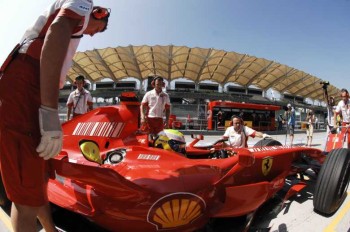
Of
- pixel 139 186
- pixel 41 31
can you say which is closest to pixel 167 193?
pixel 139 186

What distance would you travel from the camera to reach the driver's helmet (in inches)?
120

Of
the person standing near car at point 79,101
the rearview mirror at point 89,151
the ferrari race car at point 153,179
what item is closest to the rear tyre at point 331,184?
the ferrari race car at point 153,179

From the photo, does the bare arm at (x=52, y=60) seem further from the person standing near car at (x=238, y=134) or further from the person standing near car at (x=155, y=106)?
the person standing near car at (x=155, y=106)

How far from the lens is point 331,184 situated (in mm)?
2740

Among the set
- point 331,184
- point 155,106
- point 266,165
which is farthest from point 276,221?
point 155,106

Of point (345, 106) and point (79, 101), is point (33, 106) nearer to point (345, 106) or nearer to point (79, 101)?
point (79, 101)

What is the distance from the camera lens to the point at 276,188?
8.97ft

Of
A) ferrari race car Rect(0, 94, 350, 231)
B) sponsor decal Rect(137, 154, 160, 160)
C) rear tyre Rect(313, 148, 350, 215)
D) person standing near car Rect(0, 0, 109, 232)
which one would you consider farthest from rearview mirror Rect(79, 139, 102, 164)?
rear tyre Rect(313, 148, 350, 215)

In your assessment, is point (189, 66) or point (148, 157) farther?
point (189, 66)

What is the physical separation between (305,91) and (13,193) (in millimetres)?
66511

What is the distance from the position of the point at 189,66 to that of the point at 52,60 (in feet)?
148

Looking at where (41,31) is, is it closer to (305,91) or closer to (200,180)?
(200,180)

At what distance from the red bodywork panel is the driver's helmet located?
0.76ft

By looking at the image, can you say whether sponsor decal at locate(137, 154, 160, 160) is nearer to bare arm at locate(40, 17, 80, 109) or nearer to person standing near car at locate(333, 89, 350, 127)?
bare arm at locate(40, 17, 80, 109)
